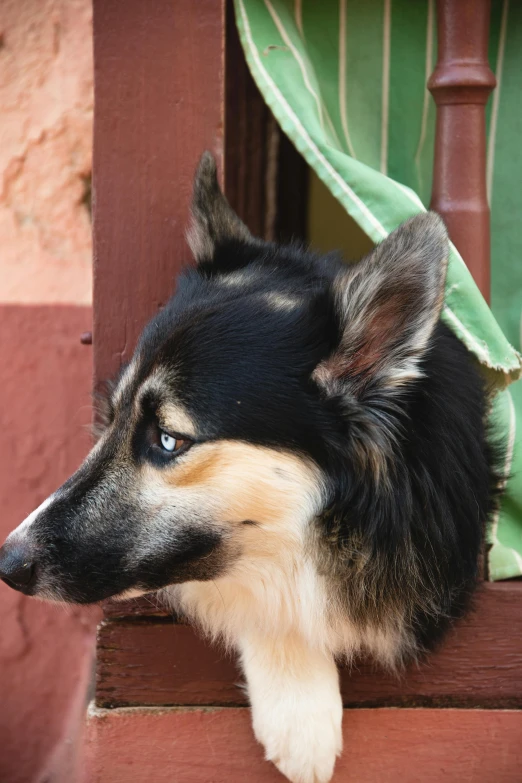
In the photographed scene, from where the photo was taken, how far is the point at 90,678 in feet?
7.88

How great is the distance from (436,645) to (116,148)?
1.44 m

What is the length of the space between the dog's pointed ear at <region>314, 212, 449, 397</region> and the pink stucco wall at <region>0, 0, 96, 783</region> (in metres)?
1.37

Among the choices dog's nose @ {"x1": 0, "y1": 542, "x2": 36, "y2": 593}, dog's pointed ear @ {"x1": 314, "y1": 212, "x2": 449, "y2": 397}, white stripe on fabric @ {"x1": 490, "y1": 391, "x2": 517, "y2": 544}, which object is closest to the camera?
dog's pointed ear @ {"x1": 314, "y1": 212, "x2": 449, "y2": 397}

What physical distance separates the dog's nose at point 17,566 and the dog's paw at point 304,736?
0.63 meters

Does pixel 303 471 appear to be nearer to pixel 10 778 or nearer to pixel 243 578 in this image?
pixel 243 578

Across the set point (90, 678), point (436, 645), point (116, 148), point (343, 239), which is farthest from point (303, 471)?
point (343, 239)

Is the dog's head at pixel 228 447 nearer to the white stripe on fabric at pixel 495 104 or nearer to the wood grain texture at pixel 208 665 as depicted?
the wood grain texture at pixel 208 665

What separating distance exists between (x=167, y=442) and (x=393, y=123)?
125cm

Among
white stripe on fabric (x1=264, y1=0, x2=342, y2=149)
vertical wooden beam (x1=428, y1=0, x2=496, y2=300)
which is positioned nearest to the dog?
vertical wooden beam (x1=428, y1=0, x2=496, y2=300)

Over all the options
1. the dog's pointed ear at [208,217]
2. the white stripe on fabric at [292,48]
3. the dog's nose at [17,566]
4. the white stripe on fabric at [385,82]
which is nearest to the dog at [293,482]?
the dog's nose at [17,566]

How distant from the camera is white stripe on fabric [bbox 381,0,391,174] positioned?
2328 mm

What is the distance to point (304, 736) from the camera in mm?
1840

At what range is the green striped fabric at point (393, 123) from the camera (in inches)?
78.3

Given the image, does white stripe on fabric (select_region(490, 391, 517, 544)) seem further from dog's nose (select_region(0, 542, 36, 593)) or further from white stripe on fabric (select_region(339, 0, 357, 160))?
dog's nose (select_region(0, 542, 36, 593))
